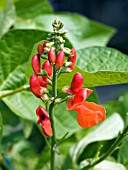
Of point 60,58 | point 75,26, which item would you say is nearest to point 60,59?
point 60,58

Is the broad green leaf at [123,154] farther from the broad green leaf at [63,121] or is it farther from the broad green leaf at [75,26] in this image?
the broad green leaf at [75,26]

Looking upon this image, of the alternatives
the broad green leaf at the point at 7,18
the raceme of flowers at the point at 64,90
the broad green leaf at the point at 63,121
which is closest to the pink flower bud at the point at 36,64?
the raceme of flowers at the point at 64,90

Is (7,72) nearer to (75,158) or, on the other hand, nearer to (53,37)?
(75,158)

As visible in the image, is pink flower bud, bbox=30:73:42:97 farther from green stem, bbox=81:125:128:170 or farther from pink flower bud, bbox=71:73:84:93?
green stem, bbox=81:125:128:170

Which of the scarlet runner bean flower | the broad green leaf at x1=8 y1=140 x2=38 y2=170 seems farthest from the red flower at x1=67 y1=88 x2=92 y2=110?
the broad green leaf at x1=8 y1=140 x2=38 y2=170

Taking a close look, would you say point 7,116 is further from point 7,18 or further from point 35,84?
point 35,84

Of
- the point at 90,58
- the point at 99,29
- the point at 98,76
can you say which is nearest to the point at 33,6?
the point at 99,29
